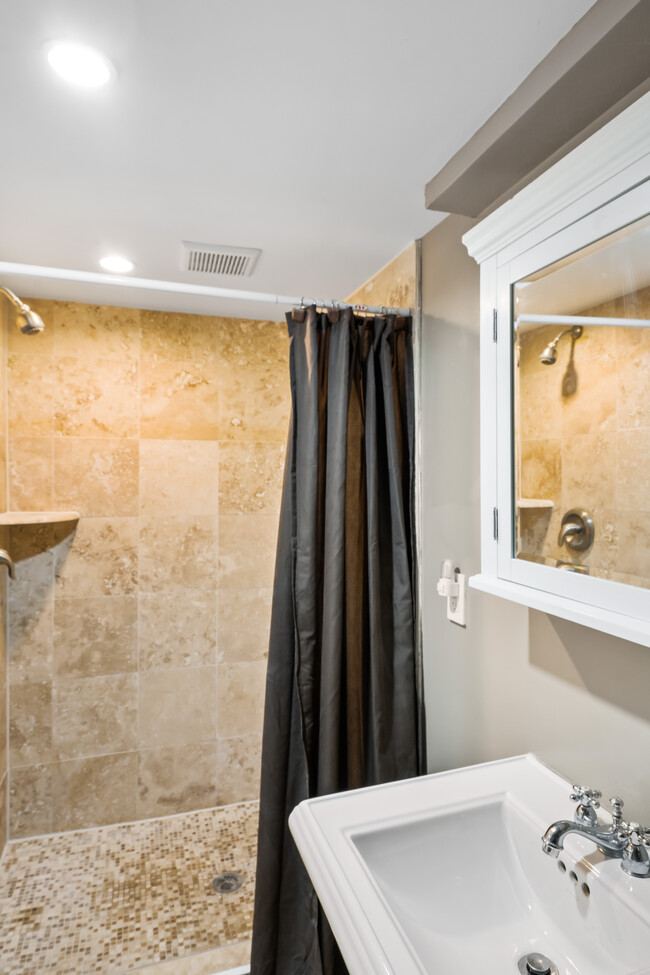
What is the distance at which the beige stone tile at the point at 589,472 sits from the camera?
994mm

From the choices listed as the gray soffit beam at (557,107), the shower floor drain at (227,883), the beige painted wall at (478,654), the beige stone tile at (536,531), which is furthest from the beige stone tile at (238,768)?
the gray soffit beam at (557,107)

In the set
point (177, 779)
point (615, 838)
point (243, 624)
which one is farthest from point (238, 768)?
point (615, 838)

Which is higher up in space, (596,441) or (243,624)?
(596,441)

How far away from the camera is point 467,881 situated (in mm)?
1127

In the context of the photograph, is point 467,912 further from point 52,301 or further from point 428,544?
point 52,301

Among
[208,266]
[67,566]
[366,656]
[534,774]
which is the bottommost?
[534,774]

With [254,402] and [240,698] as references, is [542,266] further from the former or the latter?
[240,698]

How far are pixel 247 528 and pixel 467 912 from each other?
1.91 meters

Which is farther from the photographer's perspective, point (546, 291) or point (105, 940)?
point (105, 940)

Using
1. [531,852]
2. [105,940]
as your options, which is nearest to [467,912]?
[531,852]

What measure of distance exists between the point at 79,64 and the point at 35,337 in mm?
1608

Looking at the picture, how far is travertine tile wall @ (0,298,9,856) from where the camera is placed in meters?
2.35

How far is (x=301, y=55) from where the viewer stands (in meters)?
1.07

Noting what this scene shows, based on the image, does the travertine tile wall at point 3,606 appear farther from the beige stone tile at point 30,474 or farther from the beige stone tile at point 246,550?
the beige stone tile at point 246,550
